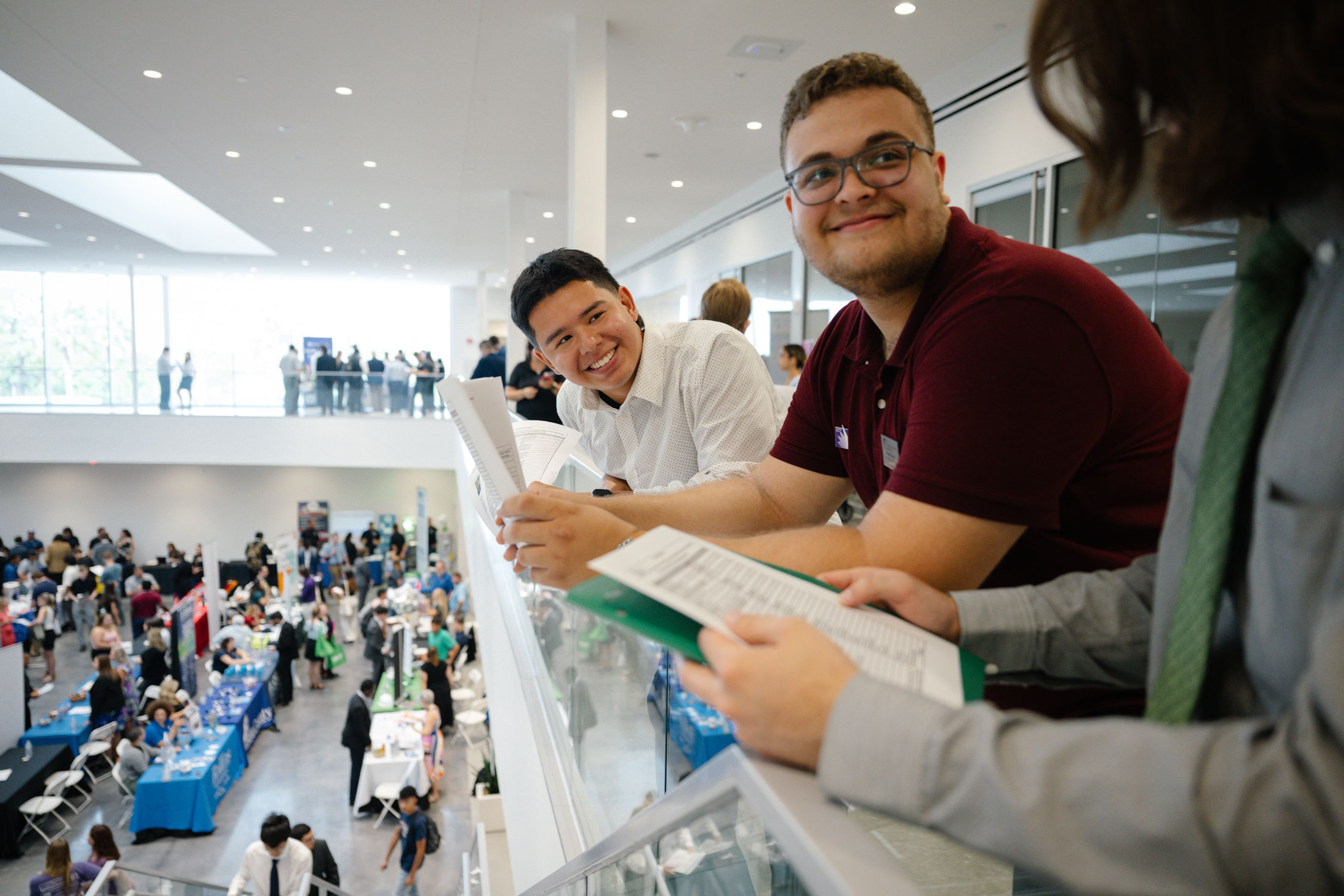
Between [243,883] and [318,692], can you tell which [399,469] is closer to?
[318,692]

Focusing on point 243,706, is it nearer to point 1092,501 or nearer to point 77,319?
point 1092,501

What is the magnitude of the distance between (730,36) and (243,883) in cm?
800

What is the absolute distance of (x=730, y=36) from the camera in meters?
6.47

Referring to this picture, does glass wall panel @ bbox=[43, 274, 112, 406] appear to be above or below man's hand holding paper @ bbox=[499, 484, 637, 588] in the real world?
above

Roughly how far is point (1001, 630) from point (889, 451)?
0.47m

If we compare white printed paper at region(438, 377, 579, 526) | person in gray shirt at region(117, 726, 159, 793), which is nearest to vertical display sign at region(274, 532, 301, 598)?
person in gray shirt at region(117, 726, 159, 793)

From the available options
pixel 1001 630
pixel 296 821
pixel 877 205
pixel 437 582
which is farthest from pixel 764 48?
pixel 437 582

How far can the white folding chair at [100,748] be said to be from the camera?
9.12m

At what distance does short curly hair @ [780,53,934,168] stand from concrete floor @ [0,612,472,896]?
27.1ft

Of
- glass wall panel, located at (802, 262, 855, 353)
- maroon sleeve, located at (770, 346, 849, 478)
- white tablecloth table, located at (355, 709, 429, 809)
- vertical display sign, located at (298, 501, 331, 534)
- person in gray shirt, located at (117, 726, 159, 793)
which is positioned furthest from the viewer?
vertical display sign, located at (298, 501, 331, 534)

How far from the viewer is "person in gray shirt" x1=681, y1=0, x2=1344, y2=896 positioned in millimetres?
516

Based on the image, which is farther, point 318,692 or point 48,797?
point 318,692

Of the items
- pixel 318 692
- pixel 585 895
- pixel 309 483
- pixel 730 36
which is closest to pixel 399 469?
pixel 309 483

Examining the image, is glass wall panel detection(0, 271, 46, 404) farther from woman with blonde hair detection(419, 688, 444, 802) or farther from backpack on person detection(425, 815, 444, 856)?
backpack on person detection(425, 815, 444, 856)
